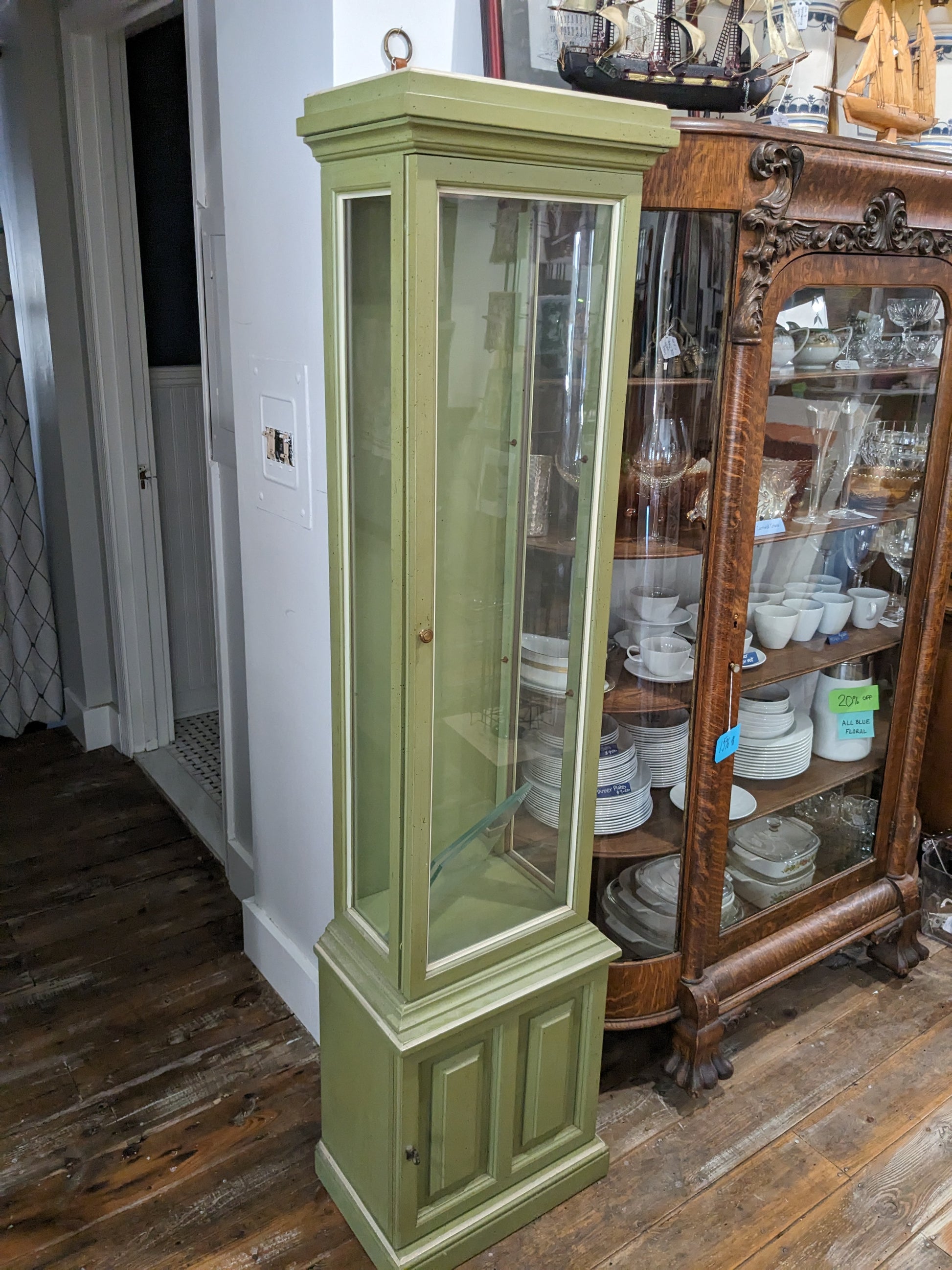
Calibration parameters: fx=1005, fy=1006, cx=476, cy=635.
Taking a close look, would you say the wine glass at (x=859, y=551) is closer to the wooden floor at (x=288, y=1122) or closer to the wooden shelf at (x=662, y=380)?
the wooden shelf at (x=662, y=380)

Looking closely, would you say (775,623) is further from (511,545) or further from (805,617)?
(511,545)

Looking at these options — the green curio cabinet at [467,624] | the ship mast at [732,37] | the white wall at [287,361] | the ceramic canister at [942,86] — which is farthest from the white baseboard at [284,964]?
the ceramic canister at [942,86]

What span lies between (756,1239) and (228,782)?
1.44m

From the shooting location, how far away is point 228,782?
2.41 m

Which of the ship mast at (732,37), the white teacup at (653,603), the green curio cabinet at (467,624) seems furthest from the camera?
the white teacup at (653,603)

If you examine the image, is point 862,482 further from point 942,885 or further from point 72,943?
point 72,943

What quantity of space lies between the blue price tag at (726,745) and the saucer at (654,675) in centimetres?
12

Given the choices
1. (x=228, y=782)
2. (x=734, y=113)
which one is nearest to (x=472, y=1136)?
(x=228, y=782)

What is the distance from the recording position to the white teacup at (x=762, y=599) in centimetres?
195

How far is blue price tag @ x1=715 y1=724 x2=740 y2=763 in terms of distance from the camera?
5.92ft

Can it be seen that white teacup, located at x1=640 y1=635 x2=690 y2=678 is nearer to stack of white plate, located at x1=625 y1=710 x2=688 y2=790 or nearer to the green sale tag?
stack of white plate, located at x1=625 y1=710 x2=688 y2=790

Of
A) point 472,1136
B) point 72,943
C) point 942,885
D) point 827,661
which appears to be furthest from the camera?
point 942,885

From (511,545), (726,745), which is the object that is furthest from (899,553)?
(511,545)

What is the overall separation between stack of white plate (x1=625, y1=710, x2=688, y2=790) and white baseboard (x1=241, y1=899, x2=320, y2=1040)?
81 cm
